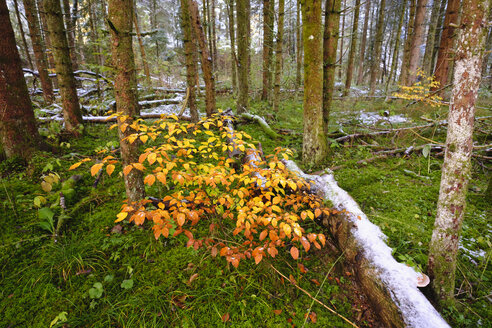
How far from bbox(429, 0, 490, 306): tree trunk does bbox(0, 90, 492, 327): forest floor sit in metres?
0.25

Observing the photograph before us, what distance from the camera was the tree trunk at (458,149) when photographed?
1565mm

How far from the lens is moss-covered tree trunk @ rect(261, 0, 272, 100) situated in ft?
29.1

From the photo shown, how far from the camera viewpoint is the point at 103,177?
400 centimetres

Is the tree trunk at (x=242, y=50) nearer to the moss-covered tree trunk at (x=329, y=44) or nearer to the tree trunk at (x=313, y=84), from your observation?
the moss-covered tree trunk at (x=329, y=44)

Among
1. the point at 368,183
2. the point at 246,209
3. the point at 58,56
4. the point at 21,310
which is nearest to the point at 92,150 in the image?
the point at 58,56

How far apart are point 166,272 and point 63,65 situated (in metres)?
6.08

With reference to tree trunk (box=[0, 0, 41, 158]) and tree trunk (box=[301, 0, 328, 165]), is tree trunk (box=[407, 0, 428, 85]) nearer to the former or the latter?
tree trunk (box=[301, 0, 328, 165])

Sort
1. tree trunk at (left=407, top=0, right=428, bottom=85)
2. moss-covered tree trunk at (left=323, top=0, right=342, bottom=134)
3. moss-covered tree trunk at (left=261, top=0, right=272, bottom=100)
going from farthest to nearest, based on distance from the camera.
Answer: tree trunk at (left=407, top=0, right=428, bottom=85), moss-covered tree trunk at (left=261, top=0, right=272, bottom=100), moss-covered tree trunk at (left=323, top=0, right=342, bottom=134)

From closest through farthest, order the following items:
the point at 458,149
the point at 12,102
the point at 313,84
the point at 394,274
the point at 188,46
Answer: the point at 458,149 → the point at 394,274 → the point at 12,102 → the point at 313,84 → the point at 188,46

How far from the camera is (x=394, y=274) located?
2.09m

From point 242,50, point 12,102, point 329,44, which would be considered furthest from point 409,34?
point 12,102

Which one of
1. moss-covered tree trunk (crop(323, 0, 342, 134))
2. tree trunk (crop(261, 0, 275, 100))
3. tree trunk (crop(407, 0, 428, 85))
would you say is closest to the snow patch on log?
moss-covered tree trunk (crop(323, 0, 342, 134))

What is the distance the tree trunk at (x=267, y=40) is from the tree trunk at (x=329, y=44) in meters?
2.76

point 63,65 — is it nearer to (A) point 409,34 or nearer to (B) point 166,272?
(B) point 166,272
